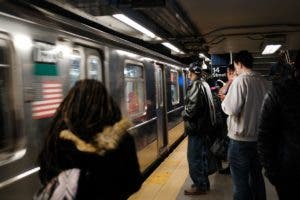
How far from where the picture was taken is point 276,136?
2.69 metres

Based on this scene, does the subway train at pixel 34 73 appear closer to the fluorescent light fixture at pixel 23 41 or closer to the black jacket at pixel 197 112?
the fluorescent light fixture at pixel 23 41

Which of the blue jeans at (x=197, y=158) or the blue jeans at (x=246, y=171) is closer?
the blue jeans at (x=246, y=171)

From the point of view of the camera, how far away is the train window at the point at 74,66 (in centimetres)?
414

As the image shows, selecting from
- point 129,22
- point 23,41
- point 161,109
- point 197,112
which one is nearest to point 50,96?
point 23,41

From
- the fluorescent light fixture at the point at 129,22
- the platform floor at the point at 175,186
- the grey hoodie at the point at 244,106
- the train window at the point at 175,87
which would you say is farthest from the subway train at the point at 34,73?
the train window at the point at 175,87

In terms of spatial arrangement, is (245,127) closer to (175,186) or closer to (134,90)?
(175,186)

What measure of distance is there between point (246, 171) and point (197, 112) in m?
1.48

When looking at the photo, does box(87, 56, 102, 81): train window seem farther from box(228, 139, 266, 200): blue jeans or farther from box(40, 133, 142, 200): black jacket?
box(40, 133, 142, 200): black jacket

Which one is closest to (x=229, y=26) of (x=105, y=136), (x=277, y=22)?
(x=277, y=22)

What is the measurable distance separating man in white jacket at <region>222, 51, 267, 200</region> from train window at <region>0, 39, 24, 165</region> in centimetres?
198

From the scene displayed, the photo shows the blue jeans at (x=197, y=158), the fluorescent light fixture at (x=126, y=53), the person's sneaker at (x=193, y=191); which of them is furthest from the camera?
the fluorescent light fixture at (x=126, y=53)

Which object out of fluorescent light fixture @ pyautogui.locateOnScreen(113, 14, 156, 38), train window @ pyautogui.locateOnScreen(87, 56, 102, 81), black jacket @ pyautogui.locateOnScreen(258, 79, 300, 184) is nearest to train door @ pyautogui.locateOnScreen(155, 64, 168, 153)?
fluorescent light fixture @ pyautogui.locateOnScreen(113, 14, 156, 38)

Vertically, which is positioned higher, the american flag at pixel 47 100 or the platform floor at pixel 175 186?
the american flag at pixel 47 100

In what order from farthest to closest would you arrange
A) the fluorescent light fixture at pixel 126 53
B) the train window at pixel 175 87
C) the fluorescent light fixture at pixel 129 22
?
the train window at pixel 175 87 < the fluorescent light fixture at pixel 126 53 < the fluorescent light fixture at pixel 129 22
